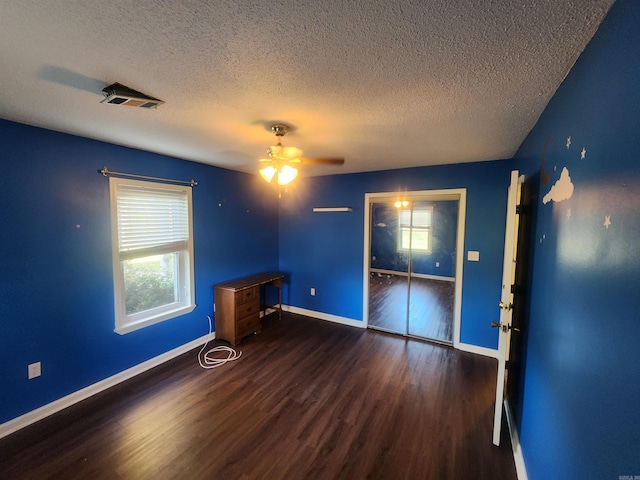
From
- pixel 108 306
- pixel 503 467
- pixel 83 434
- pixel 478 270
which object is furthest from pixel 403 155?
pixel 83 434

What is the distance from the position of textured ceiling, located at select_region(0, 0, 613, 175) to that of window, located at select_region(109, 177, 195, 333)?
0.79 metres

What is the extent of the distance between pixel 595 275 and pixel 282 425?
2.26m

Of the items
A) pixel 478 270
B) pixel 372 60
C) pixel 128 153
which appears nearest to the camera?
pixel 372 60

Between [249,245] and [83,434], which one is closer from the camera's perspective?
[83,434]

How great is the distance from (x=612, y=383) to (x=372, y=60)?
1.47m

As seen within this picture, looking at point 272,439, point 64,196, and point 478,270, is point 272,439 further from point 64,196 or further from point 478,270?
point 478,270

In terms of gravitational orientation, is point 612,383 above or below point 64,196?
below

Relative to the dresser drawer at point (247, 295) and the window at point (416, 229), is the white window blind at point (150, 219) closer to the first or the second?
the dresser drawer at point (247, 295)

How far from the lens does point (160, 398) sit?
2.46 m

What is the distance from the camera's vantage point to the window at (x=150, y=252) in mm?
2660

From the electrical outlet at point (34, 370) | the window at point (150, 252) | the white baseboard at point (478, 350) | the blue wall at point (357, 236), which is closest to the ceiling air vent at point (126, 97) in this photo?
the window at point (150, 252)

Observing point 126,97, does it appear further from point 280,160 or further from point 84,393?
point 84,393

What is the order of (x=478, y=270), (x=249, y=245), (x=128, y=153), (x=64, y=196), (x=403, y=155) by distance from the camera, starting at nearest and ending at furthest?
(x=64, y=196) < (x=128, y=153) < (x=403, y=155) < (x=478, y=270) < (x=249, y=245)

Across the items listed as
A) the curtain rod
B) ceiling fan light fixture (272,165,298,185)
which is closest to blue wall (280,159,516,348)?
the curtain rod
